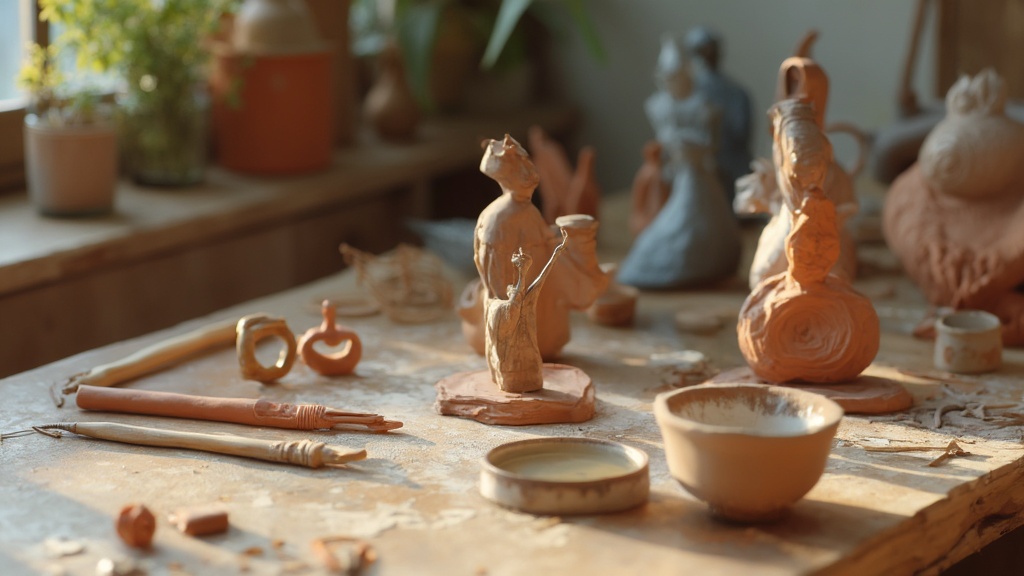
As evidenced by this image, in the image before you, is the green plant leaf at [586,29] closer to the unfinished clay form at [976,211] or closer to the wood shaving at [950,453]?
the unfinished clay form at [976,211]

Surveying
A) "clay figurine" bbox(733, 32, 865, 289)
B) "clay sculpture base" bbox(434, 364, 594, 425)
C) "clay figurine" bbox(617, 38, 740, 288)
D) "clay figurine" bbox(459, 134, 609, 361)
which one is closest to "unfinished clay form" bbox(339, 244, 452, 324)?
"clay figurine" bbox(459, 134, 609, 361)

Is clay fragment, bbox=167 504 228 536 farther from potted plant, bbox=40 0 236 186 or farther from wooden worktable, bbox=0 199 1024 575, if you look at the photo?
potted plant, bbox=40 0 236 186

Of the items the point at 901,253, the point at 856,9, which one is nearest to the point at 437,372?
the point at 901,253

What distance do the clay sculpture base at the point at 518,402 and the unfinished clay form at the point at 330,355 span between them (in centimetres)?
22

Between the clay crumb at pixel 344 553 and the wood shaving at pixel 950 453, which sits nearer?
the clay crumb at pixel 344 553

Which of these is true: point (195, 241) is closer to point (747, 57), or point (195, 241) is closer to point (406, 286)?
point (406, 286)

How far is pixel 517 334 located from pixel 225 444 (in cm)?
48

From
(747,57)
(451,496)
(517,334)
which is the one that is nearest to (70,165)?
(517,334)

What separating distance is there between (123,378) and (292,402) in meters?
0.32

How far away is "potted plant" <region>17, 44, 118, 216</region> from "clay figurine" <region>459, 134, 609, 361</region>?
1.25m

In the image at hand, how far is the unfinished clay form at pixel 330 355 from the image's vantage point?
2271 mm

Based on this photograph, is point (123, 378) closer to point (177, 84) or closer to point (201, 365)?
point (201, 365)

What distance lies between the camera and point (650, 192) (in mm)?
3189

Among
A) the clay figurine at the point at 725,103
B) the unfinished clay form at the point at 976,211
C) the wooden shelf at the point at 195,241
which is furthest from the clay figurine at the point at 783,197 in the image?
the wooden shelf at the point at 195,241
